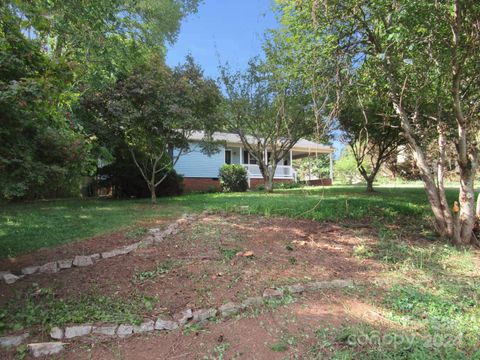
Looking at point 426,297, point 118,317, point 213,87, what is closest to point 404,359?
point 426,297

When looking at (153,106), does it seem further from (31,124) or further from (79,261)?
(31,124)

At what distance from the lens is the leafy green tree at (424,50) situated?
16.2 ft

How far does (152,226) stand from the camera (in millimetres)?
6781

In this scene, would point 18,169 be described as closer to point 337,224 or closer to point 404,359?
point 404,359

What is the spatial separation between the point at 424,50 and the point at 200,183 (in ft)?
48.0

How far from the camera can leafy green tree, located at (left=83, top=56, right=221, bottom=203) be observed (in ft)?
30.9

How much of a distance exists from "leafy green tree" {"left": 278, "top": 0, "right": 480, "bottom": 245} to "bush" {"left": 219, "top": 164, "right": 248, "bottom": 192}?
10535 mm

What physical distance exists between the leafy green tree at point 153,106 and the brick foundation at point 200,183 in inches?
301

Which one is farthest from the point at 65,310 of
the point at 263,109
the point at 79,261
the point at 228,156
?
the point at 228,156

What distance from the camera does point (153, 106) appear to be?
9422 millimetres

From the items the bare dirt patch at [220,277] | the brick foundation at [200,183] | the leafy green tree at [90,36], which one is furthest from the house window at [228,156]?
the bare dirt patch at [220,277]

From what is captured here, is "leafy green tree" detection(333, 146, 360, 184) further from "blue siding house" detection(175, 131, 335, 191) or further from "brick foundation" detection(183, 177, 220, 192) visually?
"brick foundation" detection(183, 177, 220, 192)

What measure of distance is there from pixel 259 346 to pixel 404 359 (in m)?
1.23

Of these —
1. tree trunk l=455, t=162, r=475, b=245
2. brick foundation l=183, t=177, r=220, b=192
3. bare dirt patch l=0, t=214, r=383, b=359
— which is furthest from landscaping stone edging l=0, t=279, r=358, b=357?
brick foundation l=183, t=177, r=220, b=192
